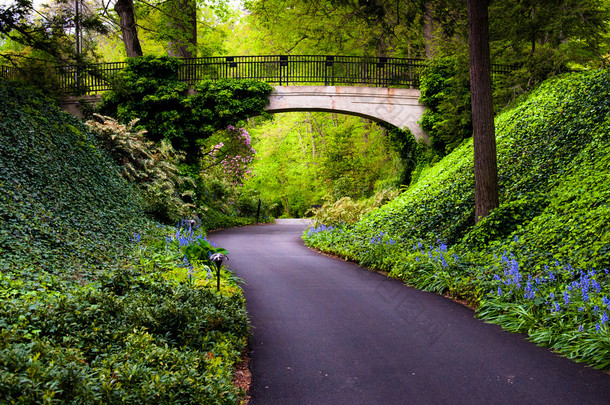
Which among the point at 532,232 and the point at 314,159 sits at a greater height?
the point at 314,159

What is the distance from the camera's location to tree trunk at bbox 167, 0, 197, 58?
2023 centimetres

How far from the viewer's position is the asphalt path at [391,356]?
3771mm

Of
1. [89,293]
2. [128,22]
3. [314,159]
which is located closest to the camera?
[89,293]

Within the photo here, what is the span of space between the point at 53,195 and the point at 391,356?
684cm

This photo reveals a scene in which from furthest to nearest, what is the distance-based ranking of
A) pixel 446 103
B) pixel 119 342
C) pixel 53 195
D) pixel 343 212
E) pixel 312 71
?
pixel 312 71
pixel 446 103
pixel 343 212
pixel 53 195
pixel 119 342

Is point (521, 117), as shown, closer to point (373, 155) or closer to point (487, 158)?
point (487, 158)

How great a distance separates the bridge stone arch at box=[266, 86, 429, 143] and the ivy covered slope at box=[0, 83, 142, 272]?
822 cm

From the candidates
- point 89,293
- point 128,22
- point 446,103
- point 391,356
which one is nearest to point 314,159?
point 128,22

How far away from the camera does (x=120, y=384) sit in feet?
9.36

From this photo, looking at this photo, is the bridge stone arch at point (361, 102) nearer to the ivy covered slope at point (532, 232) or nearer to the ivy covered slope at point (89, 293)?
the ivy covered slope at point (532, 232)

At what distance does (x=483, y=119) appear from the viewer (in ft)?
28.1

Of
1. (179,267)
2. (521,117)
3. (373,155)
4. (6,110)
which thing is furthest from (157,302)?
(373,155)

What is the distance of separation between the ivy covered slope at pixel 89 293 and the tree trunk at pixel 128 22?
933cm

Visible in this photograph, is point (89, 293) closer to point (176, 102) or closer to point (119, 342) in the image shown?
point (119, 342)
